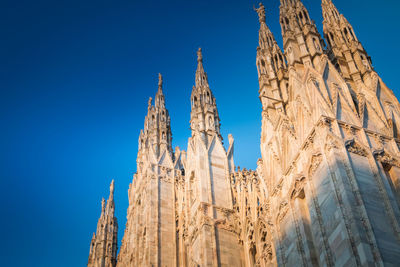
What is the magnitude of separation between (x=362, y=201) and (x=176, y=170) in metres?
21.5

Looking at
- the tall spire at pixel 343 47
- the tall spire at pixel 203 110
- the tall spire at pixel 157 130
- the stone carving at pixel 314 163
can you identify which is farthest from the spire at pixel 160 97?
the stone carving at pixel 314 163

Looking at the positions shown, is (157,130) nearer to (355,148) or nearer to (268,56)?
(268,56)

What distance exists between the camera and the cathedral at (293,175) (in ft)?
50.5

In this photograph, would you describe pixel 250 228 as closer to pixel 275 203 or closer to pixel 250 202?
pixel 250 202

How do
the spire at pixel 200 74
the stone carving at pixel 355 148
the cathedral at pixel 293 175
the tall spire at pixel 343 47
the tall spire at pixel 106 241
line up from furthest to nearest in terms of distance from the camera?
the tall spire at pixel 106 241 < the spire at pixel 200 74 < the tall spire at pixel 343 47 < the stone carving at pixel 355 148 < the cathedral at pixel 293 175

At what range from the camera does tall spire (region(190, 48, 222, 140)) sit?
3193cm

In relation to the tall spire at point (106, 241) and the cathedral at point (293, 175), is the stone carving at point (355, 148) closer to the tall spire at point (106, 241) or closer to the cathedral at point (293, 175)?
the cathedral at point (293, 175)

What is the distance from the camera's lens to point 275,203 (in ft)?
65.4

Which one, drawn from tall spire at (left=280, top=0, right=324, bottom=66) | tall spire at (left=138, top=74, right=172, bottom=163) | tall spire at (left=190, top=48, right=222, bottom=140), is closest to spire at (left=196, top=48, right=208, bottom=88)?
tall spire at (left=190, top=48, right=222, bottom=140)

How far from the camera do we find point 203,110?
1320 inches

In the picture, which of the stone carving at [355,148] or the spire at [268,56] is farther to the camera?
the spire at [268,56]

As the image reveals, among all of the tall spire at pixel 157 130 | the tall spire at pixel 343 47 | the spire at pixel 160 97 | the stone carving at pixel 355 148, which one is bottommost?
the stone carving at pixel 355 148

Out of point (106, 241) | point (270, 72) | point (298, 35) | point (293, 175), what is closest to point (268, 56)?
point (270, 72)

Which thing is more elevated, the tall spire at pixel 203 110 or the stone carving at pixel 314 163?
the tall spire at pixel 203 110
